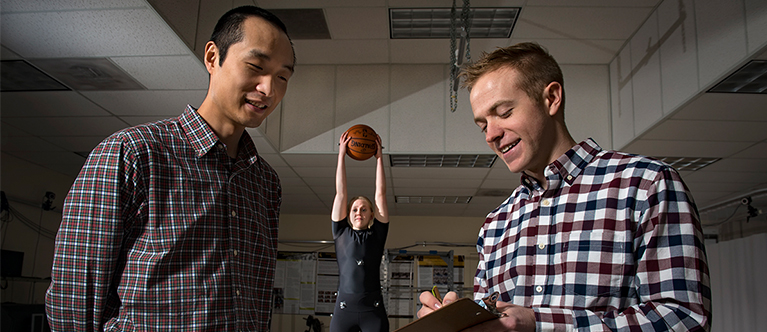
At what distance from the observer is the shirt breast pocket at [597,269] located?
1.09 m

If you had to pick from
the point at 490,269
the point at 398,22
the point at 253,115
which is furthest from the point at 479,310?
the point at 398,22

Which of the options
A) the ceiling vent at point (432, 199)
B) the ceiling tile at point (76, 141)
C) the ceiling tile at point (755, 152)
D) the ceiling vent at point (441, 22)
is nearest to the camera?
the ceiling vent at point (441, 22)

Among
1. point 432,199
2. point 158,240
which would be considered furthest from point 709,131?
point 158,240

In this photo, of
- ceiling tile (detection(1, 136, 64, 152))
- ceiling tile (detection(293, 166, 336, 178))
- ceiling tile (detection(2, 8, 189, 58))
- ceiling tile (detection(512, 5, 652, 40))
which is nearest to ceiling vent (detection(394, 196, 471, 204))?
ceiling tile (detection(293, 166, 336, 178))

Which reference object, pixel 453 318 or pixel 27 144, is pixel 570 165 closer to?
pixel 453 318

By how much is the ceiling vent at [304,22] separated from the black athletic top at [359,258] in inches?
87.6

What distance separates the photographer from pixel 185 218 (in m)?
1.21

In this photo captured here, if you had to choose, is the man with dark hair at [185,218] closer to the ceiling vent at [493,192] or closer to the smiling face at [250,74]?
the smiling face at [250,74]

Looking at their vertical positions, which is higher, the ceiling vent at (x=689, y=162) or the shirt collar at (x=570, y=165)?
the ceiling vent at (x=689, y=162)

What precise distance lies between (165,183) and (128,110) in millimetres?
4521

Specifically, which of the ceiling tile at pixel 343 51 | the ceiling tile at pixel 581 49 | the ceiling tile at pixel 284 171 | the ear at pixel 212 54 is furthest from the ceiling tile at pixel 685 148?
the ear at pixel 212 54

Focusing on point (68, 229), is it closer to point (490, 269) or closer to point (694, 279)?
point (490, 269)

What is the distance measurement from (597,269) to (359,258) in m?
2.61

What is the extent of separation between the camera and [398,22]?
5.02 m
